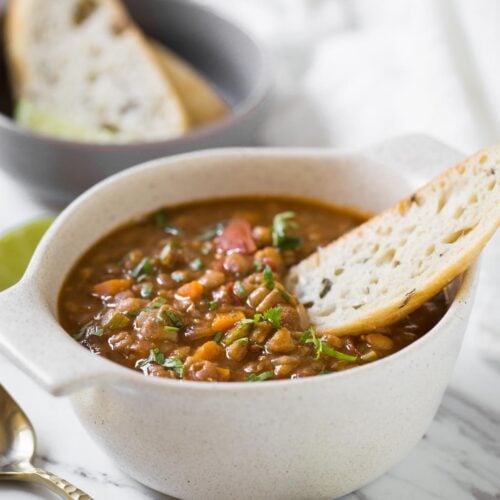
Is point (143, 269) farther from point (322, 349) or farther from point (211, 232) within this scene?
point (322, 349)

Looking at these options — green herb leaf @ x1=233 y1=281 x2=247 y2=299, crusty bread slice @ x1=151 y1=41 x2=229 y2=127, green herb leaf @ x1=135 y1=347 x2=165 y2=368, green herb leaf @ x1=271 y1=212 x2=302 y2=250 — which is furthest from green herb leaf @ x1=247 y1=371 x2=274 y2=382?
crusty bread slice @ x1=151 y1=41 x2=229 y2=127

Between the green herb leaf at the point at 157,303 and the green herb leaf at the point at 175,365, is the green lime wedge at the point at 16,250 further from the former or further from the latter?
the green herb leaf at the point at 175,365

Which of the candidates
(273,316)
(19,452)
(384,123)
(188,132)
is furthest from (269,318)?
(384,123)

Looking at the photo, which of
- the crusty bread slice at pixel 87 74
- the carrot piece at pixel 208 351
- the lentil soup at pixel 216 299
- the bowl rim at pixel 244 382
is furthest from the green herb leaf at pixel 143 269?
the crusty bread slice at pixel 87 74

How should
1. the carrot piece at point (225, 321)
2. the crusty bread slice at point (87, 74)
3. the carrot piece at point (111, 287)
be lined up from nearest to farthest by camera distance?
the carrot piece at point (225, 321), the carrot piece at point (111, 287), the crusty bread slice at point (87, 74)

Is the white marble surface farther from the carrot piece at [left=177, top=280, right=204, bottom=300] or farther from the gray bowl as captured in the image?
the carrot piece at [left=177, top=280, right=204, bottom=300]

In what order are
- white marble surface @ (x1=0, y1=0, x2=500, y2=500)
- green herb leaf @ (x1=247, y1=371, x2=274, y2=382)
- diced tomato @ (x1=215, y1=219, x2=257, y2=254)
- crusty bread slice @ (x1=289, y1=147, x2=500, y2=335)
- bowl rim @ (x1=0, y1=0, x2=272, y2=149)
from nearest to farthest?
green herb leaf @ (x1=247, y1=371, x2=274, y2=382) < crusty bread slice @ (x1=289, y1=147, x2=500, y2=335) < white marble surface @ (x1=0, y1=0, x2=500, y2=500) < diced tomato @ (x1=215, y1=219, x2=257, y2=254) < bowl rim @ (x1=0, y1=0, x2=272, y2=149)
